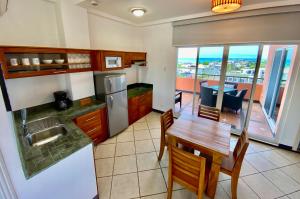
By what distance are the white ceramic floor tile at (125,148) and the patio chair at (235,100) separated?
2947 mm

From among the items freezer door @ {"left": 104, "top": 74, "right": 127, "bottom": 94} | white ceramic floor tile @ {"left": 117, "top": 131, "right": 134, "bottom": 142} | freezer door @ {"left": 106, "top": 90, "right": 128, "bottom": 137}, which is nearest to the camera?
freezer door @ {"left": 104, "top": 74, "right": 127, "bottom": 94}

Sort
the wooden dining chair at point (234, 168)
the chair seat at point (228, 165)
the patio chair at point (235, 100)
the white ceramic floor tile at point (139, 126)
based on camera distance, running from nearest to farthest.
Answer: the wooden dining chair at point (234, 168) → the chair seat at point (228, 165) → the white ceramic floor tile at point (139, 126) → the patio chair at point (235, 100)

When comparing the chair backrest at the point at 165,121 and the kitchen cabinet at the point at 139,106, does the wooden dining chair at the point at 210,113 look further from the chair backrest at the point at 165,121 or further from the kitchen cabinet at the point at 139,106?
the kitchen cabinet at the point at 139,106

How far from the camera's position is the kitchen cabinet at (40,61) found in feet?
5.83

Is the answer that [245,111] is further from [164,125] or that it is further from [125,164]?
[125,164]

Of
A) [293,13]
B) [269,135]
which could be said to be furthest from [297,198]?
[293,13]

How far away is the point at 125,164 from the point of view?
241 cm

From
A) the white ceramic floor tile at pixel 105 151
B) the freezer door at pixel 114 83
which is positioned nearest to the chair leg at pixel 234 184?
the white ceramic floor tile at pixel 105 151

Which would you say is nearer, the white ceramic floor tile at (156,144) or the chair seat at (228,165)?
the chair seat at (228,165)

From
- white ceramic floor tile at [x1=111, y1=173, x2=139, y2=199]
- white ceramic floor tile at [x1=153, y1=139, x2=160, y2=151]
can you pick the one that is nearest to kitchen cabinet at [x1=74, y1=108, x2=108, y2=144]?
white ceramic floor tile at [x1=111, y1=173, x2=139, y2=199]

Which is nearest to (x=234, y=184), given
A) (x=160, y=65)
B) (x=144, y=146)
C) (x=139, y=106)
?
(x=144, y=146)

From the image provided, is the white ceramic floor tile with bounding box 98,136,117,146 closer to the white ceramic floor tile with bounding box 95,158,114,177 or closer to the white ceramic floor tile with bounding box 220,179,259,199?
the white ceramic floor tile with bounding box 95,158,114,177

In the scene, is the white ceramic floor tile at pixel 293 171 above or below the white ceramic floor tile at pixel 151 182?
above

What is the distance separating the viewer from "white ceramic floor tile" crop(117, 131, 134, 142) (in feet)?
10.2
